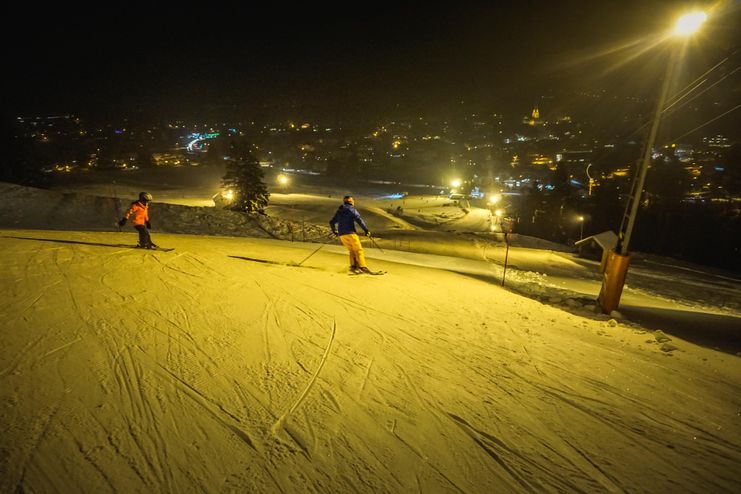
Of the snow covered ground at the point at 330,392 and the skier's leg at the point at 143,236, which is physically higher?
the skier's leg at the point at 143,236

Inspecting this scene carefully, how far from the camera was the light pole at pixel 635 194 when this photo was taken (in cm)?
697

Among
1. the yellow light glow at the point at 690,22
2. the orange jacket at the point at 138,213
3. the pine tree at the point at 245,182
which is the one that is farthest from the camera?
the pine tree at the point at 245,182

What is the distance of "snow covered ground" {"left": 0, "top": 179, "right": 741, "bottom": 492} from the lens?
9.28 feet

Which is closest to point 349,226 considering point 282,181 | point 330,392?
point 330,392

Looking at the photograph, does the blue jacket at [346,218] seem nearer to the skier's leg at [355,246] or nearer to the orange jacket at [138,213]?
the skier's leg at [355,246]

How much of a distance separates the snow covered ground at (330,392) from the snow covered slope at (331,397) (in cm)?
2

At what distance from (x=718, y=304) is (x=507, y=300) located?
13550mm

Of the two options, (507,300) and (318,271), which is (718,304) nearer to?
(507,300)

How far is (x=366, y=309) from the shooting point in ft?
21.6

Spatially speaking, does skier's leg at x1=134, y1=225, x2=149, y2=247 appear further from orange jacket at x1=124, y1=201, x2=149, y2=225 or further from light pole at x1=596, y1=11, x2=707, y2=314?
light pole at x1=596, y1=11, x2=707, y2=314

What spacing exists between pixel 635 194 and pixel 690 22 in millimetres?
3523

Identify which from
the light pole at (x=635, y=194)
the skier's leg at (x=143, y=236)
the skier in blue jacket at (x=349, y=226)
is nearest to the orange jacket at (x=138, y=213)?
the skier's leg at (x=143, y=236)

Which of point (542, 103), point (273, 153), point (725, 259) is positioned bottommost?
point (725, 259)

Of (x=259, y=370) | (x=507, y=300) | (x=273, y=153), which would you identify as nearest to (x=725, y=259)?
(x=507, y=300)
